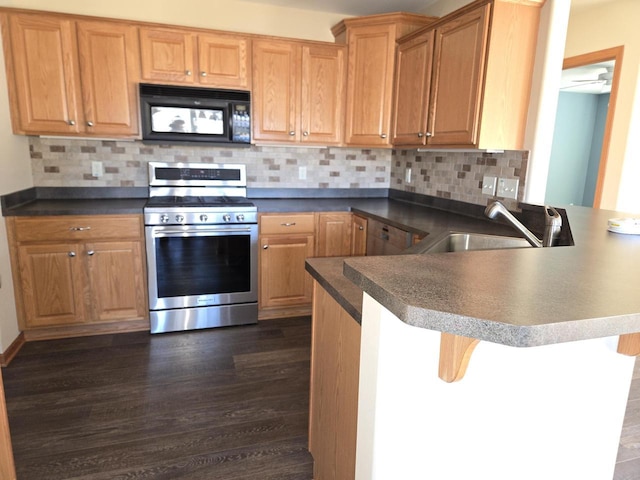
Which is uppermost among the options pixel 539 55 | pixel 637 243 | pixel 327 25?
pixel 327 25

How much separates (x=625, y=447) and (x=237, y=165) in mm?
3006

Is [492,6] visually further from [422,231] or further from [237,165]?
[237,165]

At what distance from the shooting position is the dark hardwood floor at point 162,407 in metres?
1.74

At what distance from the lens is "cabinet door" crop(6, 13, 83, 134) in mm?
2686

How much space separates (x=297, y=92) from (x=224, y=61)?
58 centimetres

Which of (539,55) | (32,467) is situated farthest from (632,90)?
(32,467)

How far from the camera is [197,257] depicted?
2.93 m

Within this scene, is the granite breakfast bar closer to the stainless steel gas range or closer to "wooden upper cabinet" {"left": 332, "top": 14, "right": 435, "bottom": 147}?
the stainless steel gas range

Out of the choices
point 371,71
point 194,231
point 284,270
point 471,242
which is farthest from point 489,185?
point 194,231

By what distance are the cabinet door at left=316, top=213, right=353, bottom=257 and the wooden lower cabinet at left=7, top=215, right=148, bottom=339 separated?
1275 millimetres

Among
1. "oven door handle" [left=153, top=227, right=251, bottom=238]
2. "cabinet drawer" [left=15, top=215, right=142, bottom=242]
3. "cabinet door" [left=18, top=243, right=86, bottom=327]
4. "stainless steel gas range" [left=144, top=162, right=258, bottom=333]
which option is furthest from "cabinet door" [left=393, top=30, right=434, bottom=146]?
"cabinet door" [left=18, top=243, right=86, bottom=327]

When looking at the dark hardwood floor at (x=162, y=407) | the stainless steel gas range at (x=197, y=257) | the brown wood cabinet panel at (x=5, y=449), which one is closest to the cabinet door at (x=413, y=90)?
the stainless steel gas range at (x=197, y=257)

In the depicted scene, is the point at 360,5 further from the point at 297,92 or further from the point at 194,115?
the point at 194,115

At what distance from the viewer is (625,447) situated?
195 cm
